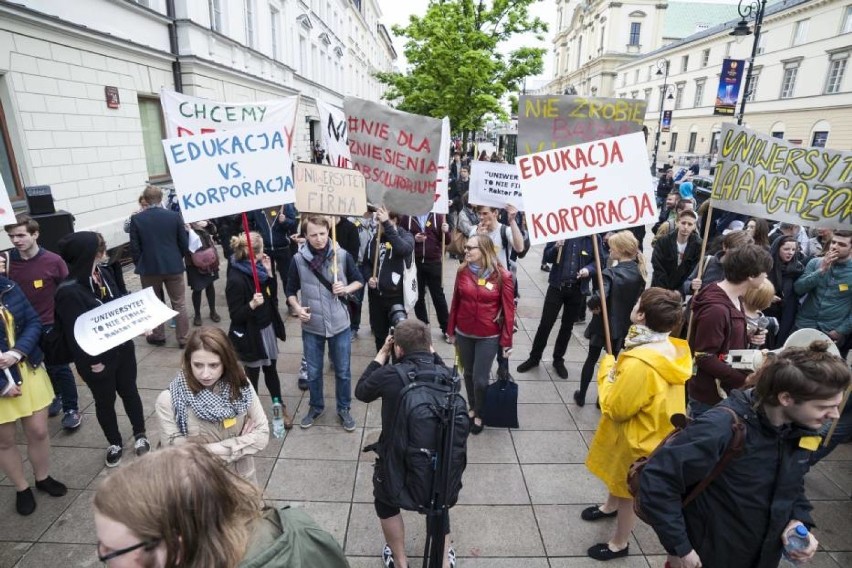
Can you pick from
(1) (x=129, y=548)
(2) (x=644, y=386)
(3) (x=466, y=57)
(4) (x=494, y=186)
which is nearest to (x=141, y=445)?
(1) (x=129, y=548)

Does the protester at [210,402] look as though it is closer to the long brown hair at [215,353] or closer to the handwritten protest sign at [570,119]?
the long brown hair at [215,353]

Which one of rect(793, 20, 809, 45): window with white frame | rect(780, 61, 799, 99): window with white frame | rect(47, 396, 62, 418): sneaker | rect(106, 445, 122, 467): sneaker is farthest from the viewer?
rect(780, 61, 799, 99): window with white frame

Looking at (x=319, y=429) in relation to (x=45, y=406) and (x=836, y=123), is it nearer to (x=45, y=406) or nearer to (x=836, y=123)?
(x=45, y=406)

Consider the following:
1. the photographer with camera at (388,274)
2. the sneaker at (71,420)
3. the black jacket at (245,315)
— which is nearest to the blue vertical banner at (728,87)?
the photographer with camera at (388,274)

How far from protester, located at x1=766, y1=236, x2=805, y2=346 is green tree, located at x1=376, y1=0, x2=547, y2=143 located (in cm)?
1499

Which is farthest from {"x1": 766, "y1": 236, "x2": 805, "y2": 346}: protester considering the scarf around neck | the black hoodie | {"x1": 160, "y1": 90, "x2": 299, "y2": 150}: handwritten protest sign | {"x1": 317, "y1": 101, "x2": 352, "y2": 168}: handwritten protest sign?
the black hoodie

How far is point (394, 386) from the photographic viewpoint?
8.32 feet

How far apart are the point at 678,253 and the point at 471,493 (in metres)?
4.31

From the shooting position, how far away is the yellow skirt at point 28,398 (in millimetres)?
3191

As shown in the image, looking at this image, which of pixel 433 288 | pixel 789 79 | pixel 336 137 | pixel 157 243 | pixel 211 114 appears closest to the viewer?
pixel 211 114

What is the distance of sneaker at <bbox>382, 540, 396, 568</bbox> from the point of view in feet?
9.89

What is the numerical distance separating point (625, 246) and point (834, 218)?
1673 mm

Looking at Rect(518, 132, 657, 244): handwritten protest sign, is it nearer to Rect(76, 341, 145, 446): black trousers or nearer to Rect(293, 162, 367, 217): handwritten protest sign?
Rect(293, 162, 367, 217): handwritten protest sign

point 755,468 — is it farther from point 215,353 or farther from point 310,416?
point 310,416
